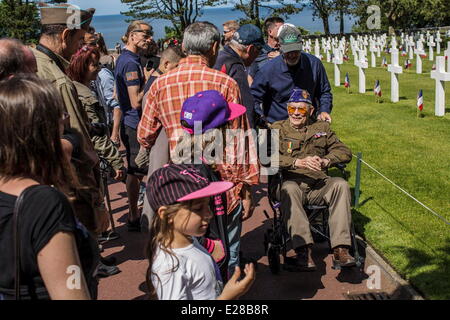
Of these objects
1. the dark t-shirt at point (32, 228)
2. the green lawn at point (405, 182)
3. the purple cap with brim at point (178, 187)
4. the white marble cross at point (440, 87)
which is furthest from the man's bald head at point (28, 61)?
→ the white marble cross at point (440, 87)

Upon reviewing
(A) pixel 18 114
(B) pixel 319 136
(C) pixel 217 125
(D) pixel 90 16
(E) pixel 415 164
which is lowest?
(E) pixel 415 164

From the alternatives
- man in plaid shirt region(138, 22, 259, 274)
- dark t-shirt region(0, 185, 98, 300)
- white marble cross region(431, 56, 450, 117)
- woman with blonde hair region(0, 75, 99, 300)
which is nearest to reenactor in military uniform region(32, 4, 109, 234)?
man in plaid shirt region(138, 22, 259, 274)

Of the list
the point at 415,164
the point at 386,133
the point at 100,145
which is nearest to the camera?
the point at 100,145

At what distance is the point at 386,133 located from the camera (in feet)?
37.1

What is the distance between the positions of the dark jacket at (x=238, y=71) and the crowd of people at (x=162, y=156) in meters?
0.02

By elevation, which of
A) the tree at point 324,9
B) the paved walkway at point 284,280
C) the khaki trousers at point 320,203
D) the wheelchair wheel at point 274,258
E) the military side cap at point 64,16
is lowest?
the paved walkway at point 284,280

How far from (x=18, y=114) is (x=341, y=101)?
1484 centimetres

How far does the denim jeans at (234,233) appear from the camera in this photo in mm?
4160

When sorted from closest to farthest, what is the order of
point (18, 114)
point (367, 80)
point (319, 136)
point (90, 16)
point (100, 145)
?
point (18, 114), point (90, 16), point (100, 145), point (319, 136), point (367, 80)

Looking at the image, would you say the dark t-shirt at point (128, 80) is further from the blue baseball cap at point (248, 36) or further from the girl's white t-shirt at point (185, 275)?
the girl's white t-shirt at point (185, 275)

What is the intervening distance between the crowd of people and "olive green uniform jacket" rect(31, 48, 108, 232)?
0.04 ft

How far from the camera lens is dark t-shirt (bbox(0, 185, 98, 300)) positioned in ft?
6.49
